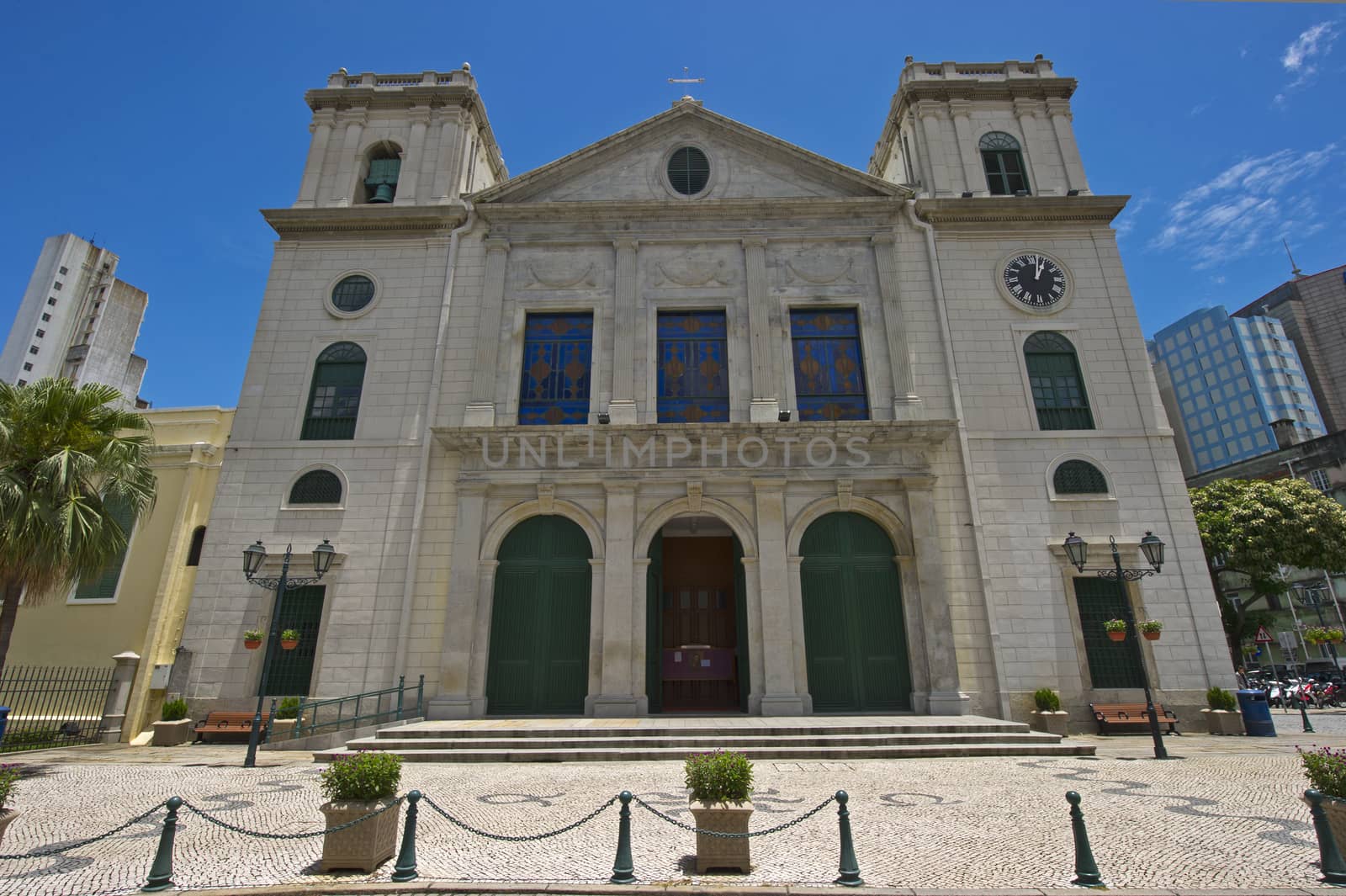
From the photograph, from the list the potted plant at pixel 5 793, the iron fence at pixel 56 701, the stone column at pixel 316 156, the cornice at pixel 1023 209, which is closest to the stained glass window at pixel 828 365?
the cornice at pixel 1023 209

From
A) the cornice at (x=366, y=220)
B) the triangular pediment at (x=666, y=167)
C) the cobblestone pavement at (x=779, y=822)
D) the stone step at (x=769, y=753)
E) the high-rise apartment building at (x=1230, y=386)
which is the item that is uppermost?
the high-rise apartment building at (x=1230, y=386)

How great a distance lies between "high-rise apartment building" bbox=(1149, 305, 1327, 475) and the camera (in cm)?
6669

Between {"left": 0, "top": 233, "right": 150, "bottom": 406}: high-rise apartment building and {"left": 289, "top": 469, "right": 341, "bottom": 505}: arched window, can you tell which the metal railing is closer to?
{"left": 289, "top": 469, "right": 341, "bottom": 505}: arched window

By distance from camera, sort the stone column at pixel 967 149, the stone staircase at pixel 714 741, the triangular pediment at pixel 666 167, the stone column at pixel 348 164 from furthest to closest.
Result: the stone column at pixel 348 164, the stone column at pixel 967 149, the triangular pediment at pixel 666 167, the stone staircase at pixel 714 741

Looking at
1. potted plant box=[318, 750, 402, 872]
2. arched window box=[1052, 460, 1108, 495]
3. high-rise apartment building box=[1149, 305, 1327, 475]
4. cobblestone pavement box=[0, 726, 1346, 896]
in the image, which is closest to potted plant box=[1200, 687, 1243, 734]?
A: cobblestone pavement box=[0, 726, 1346, 896]

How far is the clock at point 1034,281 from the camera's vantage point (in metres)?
18.5

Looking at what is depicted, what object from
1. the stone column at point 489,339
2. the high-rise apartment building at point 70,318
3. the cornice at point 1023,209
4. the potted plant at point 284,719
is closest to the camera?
the potted plant at point 284,719

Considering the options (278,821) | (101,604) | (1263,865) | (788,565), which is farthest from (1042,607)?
(101,604)

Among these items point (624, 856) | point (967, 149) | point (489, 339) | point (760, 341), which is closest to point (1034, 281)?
point (967, 149)

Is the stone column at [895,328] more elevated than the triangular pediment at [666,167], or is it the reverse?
the triangular pediment at [666,167]

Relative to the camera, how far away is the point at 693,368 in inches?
712

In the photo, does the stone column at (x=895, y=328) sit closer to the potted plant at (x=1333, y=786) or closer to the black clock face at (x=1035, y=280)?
the black clock face at (x=1035, y=280)

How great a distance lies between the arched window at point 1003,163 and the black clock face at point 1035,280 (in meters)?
2.51

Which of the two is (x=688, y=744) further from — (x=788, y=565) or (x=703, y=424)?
(x=703, y=424)
